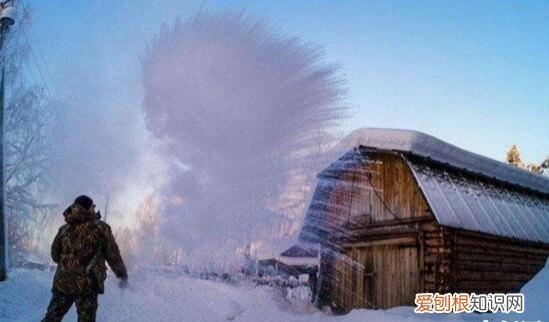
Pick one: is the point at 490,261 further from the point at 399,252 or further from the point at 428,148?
the point at 428,148

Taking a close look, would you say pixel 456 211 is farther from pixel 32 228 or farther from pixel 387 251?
pixel 32 228

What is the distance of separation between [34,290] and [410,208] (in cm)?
1138

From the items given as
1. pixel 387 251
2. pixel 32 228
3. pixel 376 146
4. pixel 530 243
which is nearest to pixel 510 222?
pixel 530 243

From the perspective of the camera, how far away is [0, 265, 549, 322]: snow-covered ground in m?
9.98

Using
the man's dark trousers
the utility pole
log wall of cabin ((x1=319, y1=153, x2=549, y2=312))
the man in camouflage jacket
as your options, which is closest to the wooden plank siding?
log wall of cabin ((x1=319, y1=153, x2=549, y2=312))

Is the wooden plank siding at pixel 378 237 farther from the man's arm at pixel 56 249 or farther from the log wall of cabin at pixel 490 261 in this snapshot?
the man's arm at pixel 56 249

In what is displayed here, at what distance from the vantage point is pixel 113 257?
5.46 metres

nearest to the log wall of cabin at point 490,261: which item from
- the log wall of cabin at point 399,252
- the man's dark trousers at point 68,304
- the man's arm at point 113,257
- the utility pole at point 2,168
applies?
the log wall of cabin at point 399,252

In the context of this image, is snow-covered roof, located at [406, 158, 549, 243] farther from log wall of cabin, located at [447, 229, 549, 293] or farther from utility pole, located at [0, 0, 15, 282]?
utility pole, located at [0, 0, 15, 282]

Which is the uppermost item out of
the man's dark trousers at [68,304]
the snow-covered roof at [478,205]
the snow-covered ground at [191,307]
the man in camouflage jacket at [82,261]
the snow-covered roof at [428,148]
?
the snow-covered roof at [428,148]

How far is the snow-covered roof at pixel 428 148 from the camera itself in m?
12.8

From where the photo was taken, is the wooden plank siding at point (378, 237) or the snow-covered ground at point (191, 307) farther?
the wooden plank siding at point (378, 237)

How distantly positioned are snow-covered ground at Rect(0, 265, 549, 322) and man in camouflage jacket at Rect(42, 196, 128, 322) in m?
2.53

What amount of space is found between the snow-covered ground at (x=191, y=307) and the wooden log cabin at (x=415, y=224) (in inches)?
65.2
